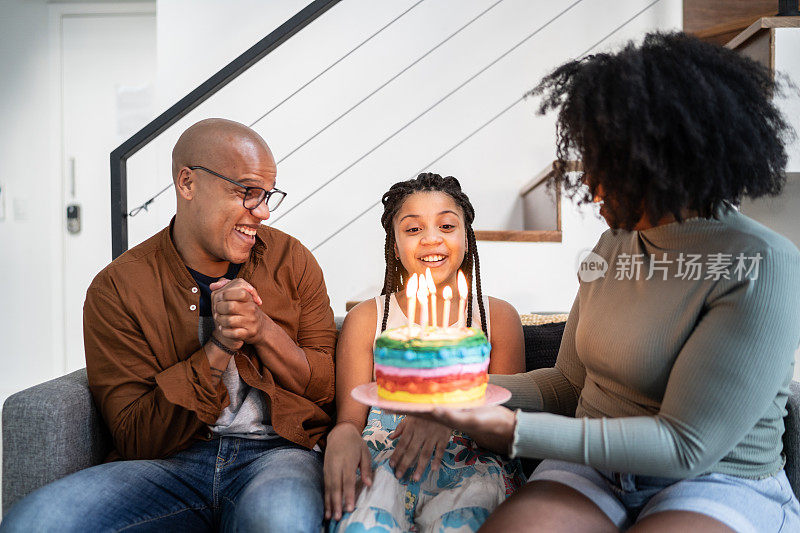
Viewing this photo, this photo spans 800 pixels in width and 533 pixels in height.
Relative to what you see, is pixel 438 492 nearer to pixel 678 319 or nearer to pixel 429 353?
pixel 429 353

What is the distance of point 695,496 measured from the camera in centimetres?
119

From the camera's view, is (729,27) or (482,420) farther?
(729,27)

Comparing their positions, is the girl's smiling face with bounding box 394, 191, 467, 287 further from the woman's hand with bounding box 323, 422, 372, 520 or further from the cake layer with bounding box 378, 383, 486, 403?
the cake layer with bounding box 378, 383, 486, 403

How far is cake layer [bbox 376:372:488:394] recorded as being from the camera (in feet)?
4.00

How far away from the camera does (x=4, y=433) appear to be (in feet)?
5.22

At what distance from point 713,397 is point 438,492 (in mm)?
709

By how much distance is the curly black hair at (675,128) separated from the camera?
118cm

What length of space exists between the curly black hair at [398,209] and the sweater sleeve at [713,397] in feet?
2.32

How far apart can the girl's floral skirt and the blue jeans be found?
13 centimetres

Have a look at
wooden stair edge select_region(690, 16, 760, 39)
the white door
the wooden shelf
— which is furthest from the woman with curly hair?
the white door

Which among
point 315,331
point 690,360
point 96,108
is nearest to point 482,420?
point 690,360

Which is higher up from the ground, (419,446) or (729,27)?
(729,27)

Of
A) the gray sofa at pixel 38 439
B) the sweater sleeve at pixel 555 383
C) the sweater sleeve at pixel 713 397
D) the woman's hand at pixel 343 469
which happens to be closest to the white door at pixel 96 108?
the gray sofa at pixel 38 439

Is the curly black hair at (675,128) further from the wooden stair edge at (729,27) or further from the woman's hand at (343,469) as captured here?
the wooden stair edge at (729,27)
